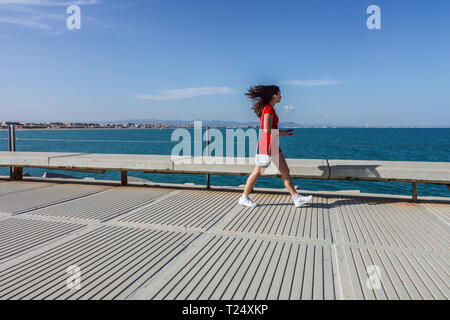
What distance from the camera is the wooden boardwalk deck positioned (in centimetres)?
185

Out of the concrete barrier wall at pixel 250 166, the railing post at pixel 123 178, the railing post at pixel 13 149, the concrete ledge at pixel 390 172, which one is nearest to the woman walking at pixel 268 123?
the concrete barrier wall at pixel 250 166

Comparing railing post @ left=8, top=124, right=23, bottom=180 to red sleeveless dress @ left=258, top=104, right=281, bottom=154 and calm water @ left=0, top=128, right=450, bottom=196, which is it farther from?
red sleeveless dress @ left=258, top=104, right=281, bottom=154

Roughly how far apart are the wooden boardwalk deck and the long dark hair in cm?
124

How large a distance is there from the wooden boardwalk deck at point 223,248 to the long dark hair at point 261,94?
4.06ft

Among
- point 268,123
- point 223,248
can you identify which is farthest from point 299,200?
point 223,248

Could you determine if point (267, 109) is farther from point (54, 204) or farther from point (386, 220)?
point (54, 204)

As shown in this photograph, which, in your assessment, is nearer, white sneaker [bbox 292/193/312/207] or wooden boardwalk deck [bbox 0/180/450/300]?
wooden boardwalk deck [bbox 0/180/450/300]

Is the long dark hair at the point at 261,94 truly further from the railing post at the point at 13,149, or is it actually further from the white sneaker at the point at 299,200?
the railing post at the point at 13,149

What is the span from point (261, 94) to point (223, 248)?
200 centimetres

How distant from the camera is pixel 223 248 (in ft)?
8.14

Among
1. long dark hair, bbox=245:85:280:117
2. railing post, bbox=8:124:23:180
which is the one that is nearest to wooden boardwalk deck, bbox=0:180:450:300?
long dark hair, bbox=245:85:280:117

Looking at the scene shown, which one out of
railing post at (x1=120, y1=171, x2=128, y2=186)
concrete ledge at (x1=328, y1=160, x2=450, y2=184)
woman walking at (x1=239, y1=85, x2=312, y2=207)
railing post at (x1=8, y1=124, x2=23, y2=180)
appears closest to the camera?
woman walking at (x1=239, y1=85, x2=312, y2=207)

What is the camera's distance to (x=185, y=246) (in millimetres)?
2508
